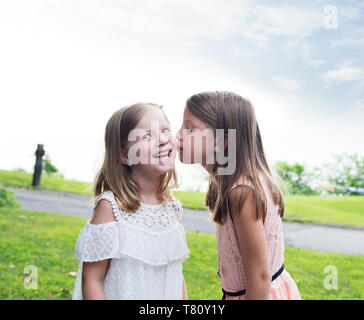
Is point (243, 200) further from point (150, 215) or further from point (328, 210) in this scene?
point (328, 210)

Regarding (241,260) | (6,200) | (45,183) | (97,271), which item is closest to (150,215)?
(97,271)

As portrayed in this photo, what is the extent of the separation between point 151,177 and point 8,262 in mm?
3018

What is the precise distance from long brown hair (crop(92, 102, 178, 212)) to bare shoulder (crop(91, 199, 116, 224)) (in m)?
0.04

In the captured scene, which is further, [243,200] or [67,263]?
[67,263]

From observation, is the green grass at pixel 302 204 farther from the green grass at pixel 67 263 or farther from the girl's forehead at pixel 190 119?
the girl's forehead at pixel 190 119

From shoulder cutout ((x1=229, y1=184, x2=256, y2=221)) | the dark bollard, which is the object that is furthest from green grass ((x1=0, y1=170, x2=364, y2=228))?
shoulder cutout ((x1=229, y1=184, x2=256, y2=221))

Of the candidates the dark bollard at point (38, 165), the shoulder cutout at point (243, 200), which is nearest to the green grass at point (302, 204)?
the dark bollard at point (38, 165)

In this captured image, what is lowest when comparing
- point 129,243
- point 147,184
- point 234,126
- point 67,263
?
point 67,263

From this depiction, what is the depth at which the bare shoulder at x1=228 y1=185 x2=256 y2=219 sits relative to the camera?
154 cm

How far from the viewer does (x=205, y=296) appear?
11.7 ft

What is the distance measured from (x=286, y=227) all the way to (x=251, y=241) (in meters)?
6.03

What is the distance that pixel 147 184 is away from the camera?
1.71m

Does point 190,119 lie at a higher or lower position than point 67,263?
higher
